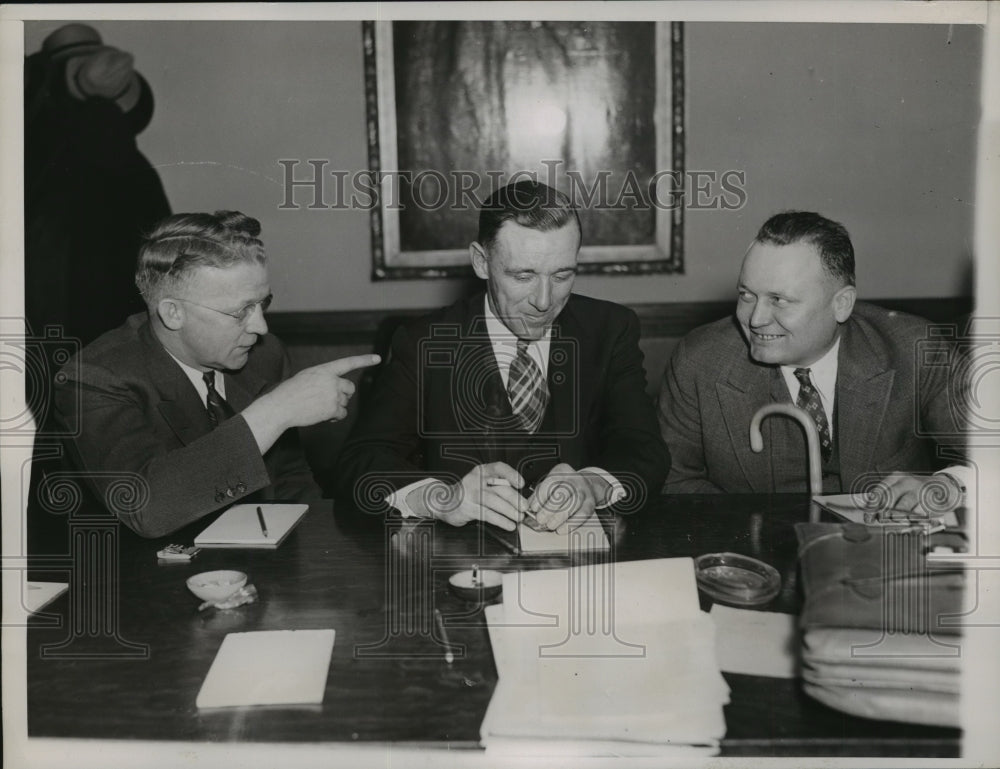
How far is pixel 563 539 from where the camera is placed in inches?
63.7

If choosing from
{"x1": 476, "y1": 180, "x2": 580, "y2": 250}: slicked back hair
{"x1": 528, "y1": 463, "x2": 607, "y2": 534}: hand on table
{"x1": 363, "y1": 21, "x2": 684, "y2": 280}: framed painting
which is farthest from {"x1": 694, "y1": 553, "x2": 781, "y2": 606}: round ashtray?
{"x1": 363, "y1": 21, "x2": 684, "y2": 280}: framed painting

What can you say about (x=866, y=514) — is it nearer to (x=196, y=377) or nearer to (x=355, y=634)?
(x=355, y=634)

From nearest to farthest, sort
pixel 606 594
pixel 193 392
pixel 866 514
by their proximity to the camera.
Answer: pixel 606 594, pixel 866 514, pixel 193 392

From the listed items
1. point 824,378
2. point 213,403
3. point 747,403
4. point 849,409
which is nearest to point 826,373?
point 824,378

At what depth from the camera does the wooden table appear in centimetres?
105

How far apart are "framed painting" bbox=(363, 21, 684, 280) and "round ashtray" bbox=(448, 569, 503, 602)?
2.06 m

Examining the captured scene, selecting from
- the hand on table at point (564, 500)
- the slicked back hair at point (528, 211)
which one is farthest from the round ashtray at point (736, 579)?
the slicked back hair at point (528, 211)

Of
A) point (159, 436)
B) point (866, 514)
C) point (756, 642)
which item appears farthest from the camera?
point (159, 436)

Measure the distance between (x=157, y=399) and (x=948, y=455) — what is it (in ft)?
7.09

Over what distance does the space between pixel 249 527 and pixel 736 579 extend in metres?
1.00

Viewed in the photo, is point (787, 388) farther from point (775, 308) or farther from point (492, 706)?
point (492, 706)

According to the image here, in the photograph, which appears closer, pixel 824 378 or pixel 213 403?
pixel 213 403

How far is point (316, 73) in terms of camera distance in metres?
3.12

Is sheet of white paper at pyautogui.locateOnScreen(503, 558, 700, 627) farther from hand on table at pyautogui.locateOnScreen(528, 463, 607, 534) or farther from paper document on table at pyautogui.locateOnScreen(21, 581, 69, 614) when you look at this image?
paper document on table at pyautogui.locateOnScreen(21, 581, 69, 614)
